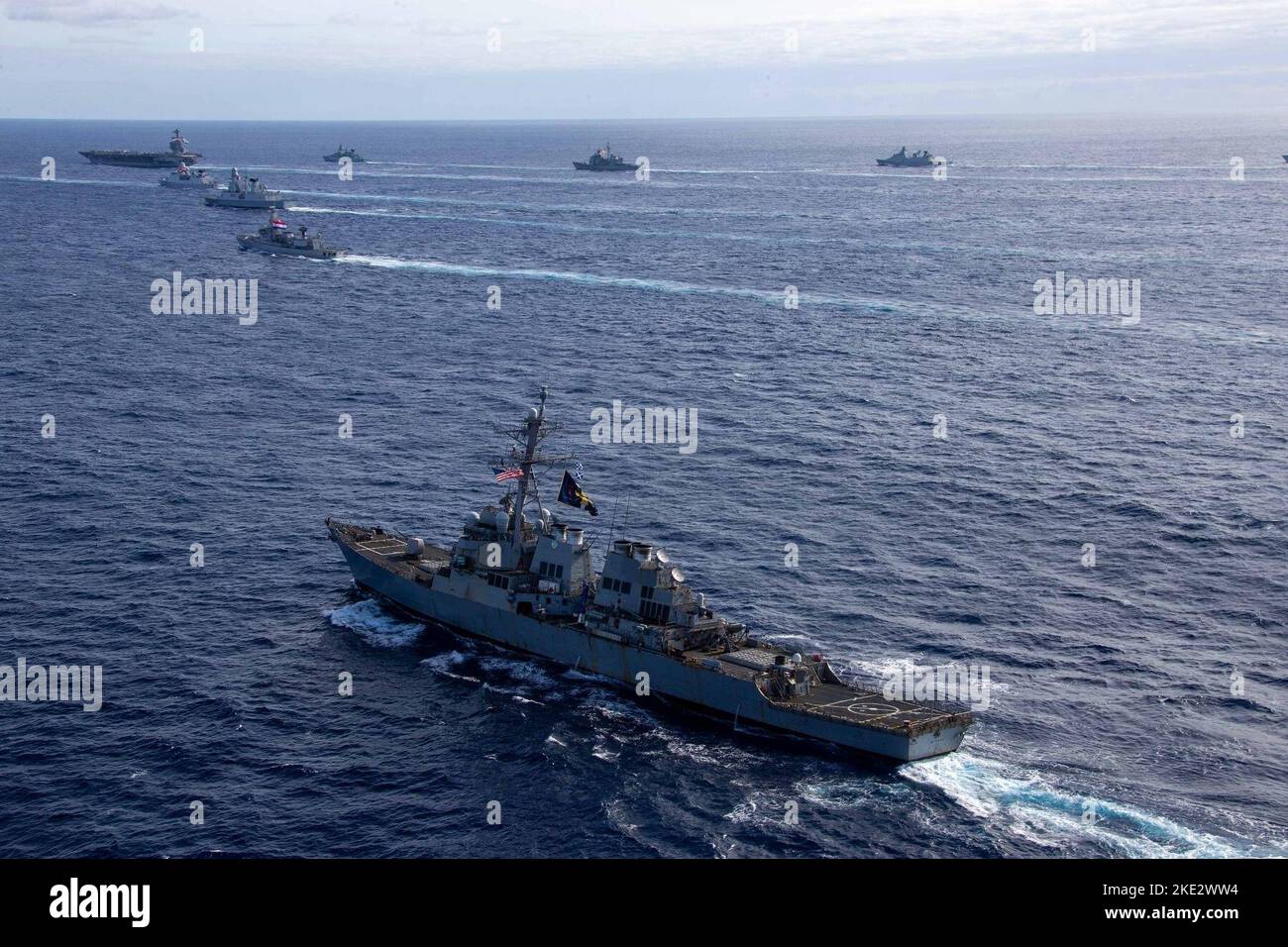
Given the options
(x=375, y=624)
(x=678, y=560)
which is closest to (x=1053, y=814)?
(x=678, y=560)

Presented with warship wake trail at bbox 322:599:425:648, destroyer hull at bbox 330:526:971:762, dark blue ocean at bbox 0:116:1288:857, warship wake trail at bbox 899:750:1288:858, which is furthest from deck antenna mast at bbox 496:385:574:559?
warship wake trail at bbox 899:750:1288:858

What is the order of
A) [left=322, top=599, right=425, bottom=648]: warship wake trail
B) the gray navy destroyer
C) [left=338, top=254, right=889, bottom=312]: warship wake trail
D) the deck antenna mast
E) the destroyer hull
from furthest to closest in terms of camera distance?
[left=338, top=254, right=889, bottom=312]: warship wake trail
the deck antenna mast
[left=322, top=599, right=425, bottom=648]: warship wake trail
the gray navy destroyer
the destroyer hull

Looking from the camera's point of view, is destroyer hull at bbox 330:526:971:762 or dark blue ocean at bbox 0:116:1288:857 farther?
destroyer hull at bbox 330:526:971:762

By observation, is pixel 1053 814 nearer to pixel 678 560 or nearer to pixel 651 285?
pixel 678 560

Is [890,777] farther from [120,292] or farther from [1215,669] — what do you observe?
[120,292]

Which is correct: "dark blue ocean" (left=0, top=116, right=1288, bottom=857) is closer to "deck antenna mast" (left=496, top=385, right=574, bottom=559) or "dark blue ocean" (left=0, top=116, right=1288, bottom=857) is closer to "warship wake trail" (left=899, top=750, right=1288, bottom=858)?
"warship wake trail" (left=899, top=750, right=1288, bottom=858)

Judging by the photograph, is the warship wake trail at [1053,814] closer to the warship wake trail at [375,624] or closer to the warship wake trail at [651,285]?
the warship wake trail at [375,624]
